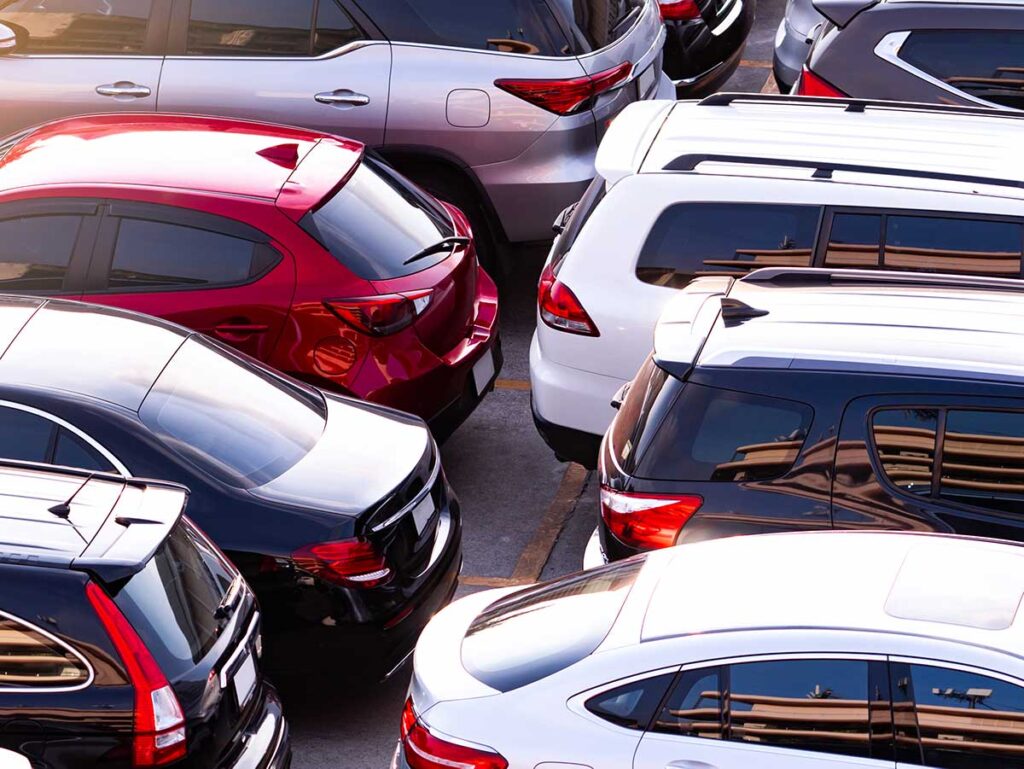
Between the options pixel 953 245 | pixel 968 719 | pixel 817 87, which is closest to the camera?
pixel 968 719

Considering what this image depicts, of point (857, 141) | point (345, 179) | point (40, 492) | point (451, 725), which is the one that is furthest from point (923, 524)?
point (345, 179)

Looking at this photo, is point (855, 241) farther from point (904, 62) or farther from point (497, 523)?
point (904, 62)

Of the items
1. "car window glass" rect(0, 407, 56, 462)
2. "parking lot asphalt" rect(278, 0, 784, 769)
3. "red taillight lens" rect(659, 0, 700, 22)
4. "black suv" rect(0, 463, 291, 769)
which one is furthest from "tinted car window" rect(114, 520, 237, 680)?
"red taillight lens" rect(659, 0, 700, 22)

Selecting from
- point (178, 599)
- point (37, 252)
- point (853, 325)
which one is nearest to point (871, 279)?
point (853, 325)

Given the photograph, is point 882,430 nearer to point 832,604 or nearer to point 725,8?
point 832,604

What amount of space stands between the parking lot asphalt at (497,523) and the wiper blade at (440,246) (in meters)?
1.27

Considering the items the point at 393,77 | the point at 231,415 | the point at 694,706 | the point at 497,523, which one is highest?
the point at 694,706

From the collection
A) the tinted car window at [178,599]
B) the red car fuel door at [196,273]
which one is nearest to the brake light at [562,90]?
the red car fuel door at [196,273]

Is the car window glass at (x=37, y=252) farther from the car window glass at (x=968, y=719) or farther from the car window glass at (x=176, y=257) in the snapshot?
the car window glass at (x=968, y=719)

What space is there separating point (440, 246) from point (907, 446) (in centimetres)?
306

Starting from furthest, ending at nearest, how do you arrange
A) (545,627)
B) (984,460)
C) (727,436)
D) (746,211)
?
(746,211) < (727,436) < (984,460) < (545,627)

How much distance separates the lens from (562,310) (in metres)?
→ 7.54

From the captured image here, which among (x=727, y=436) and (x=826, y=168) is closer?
(x=727, y=436)

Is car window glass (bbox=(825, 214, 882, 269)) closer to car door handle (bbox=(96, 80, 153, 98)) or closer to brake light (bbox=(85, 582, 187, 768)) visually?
brake light (bbox=(85, 582, 187, 768))
